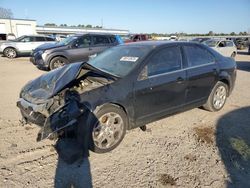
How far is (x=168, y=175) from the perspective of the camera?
303 centimetres

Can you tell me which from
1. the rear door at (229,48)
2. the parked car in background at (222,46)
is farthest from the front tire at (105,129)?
the rear door at (229,48)

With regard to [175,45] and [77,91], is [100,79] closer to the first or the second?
[77,91]

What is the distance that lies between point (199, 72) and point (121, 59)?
1594 millimetres

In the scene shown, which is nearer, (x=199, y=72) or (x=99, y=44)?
(x=199, y=72)

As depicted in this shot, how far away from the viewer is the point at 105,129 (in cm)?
354

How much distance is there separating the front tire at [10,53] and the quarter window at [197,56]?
16.0m

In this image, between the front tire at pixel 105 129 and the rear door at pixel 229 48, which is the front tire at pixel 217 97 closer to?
the front tire at pixel 105 129

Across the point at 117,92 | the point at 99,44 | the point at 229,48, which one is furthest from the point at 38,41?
the point at 117,92

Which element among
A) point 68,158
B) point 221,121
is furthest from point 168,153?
point 221,121

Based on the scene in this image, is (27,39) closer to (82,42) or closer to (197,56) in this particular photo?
(82,42)

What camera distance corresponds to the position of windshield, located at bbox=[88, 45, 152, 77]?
3896 mm

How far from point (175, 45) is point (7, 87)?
5.71 meters

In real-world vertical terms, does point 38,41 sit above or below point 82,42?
below

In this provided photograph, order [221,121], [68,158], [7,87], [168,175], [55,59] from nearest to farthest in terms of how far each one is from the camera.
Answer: [168,175] → [68,158] → [221,121] → [7,87] → [55,59]
